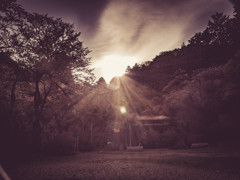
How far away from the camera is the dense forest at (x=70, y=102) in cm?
1398

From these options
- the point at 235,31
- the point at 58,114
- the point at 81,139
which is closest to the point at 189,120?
the point at 81,139

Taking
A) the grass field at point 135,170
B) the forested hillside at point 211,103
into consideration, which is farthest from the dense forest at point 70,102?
the grass field at point 135,170

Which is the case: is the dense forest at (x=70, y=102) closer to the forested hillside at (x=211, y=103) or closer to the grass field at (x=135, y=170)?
the forested hillside at (x=211, y=103)

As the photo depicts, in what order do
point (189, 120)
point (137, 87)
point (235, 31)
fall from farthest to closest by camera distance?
point (137, 87) → point (235, 31) → point (189, 120)

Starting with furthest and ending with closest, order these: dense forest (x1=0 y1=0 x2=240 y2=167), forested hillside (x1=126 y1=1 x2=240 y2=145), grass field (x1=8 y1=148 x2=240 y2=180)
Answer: forested hillside (x1=126 y1=1 x2=240 y2=145)
dense forest (x1=0 y1=0 x2=240 y2=167)
grass field (x1=8 y1=148 x2=240 y2=180)

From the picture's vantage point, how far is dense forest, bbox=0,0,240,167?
13977mm

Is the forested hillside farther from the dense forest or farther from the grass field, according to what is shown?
the grass field

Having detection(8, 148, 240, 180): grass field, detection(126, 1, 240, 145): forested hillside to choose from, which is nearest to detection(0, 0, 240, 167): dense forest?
detection(126, 1, 240, 145): forested hillside

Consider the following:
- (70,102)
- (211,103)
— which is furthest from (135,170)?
(211,103)

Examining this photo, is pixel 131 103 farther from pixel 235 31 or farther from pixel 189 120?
pixel 235 31

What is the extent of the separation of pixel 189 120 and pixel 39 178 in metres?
22.3

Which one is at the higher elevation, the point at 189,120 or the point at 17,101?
the point at 17,101

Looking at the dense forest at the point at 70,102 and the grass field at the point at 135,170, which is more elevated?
the dense forest at the point at 70,102

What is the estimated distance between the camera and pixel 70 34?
1788 centimetres
